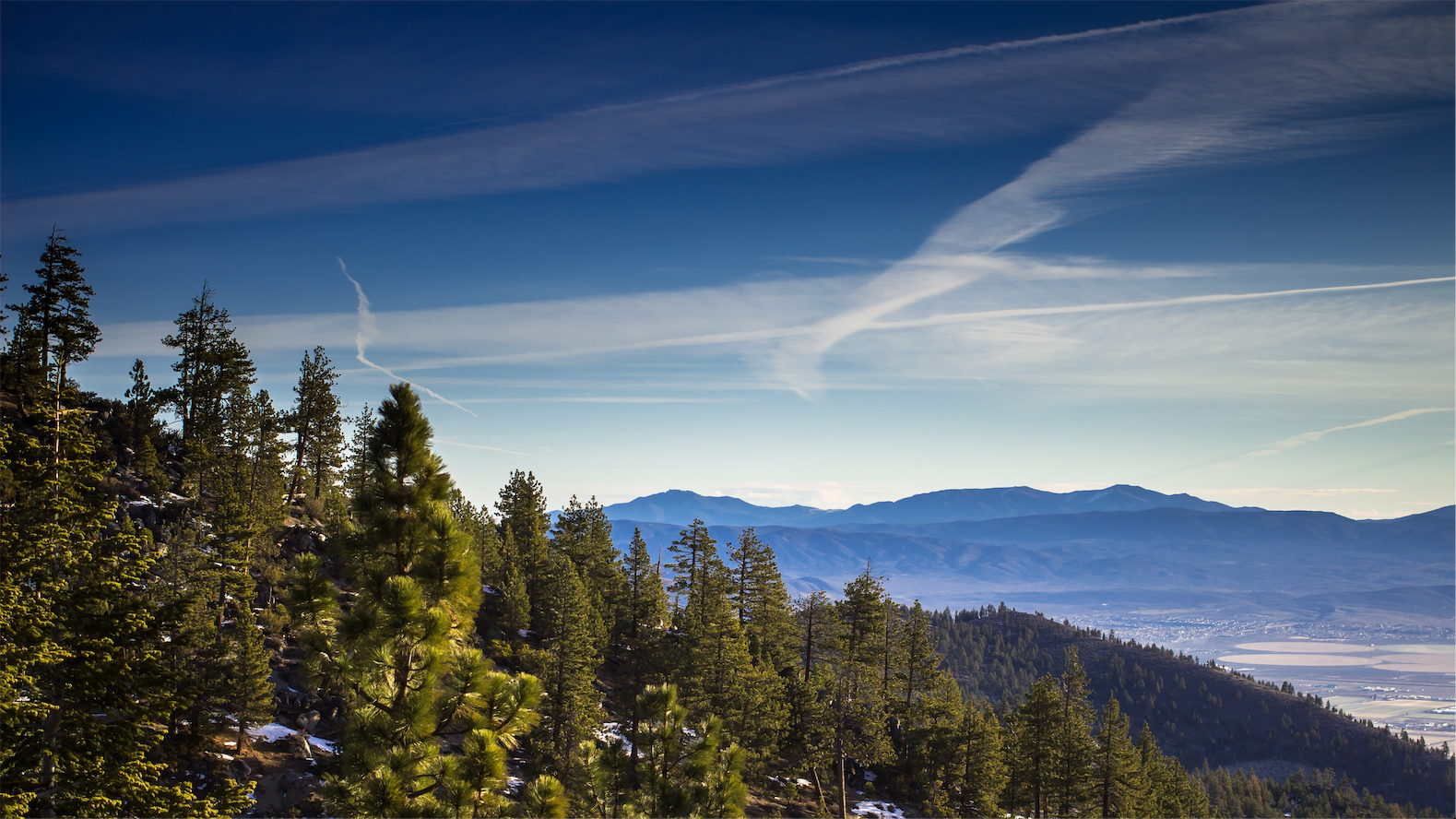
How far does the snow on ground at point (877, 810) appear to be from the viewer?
40.9 meters

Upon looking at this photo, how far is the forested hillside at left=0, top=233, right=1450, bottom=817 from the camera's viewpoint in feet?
34.1

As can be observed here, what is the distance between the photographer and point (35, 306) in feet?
122

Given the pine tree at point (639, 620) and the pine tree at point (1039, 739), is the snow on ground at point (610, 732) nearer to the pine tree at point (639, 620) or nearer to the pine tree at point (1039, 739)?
the pine tree at point (639, 620)

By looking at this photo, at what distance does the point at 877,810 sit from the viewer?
42.1 m

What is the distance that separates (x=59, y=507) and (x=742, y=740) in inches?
1255

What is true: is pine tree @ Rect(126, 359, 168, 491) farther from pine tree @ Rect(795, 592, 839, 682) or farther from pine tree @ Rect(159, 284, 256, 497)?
pine tree @ Rect(795, 592, 839, 682)

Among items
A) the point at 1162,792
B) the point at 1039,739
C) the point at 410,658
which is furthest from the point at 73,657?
the point at 1162,792

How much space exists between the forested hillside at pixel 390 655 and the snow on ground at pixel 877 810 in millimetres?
1488

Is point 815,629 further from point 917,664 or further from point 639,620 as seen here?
point 639,620

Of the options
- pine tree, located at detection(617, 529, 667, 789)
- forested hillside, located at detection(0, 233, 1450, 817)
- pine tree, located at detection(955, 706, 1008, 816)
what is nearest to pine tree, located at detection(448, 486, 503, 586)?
forested hillside, located at detection(0, 233, 1450, 817)

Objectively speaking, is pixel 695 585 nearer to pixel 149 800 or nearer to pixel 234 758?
pixel 234 758

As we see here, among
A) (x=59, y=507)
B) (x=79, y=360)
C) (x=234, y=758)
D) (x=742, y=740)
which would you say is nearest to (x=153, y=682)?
(x=59, y=507)

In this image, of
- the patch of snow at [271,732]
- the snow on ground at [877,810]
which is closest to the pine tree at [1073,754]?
the snow on ground at [877,810]

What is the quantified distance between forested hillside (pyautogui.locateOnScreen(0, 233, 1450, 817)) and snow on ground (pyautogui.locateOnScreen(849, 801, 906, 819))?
1.49m
